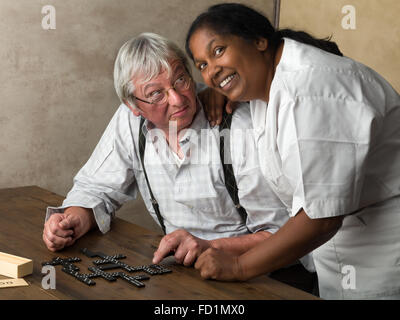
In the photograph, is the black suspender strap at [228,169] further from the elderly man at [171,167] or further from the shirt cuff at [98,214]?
the shirt cuff at [98,214]

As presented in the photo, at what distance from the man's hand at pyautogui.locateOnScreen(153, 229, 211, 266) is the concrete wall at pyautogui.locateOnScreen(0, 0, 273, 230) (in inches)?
65.8

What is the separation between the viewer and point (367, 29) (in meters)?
3.27

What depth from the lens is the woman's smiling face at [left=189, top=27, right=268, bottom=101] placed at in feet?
5.48

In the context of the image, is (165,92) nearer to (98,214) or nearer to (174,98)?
(174,98)

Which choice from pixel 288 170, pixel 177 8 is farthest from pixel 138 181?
pixel 177 8

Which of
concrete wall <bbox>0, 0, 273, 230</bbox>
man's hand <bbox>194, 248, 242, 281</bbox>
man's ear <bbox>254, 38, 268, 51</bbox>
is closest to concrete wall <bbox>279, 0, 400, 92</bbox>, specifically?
concrete wall <bbox>0, 0, 273, 230</bbox>

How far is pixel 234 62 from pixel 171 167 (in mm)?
655

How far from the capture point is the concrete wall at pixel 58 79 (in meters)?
3.06

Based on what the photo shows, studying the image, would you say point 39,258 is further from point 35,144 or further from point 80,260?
point 35,144

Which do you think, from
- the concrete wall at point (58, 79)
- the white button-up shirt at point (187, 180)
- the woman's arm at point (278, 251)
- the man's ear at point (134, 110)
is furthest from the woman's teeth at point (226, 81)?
the concrete wall at point (58, 79)

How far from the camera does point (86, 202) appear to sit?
2.16 metres

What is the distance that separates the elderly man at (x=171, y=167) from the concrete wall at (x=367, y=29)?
144 cm

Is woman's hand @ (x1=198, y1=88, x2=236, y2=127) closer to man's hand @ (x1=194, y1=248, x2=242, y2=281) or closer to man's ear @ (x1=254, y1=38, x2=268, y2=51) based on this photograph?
man's ear @ (x1=254, y1=38, x2=268, y2=51)

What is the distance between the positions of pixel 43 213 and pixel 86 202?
0.25 meters
